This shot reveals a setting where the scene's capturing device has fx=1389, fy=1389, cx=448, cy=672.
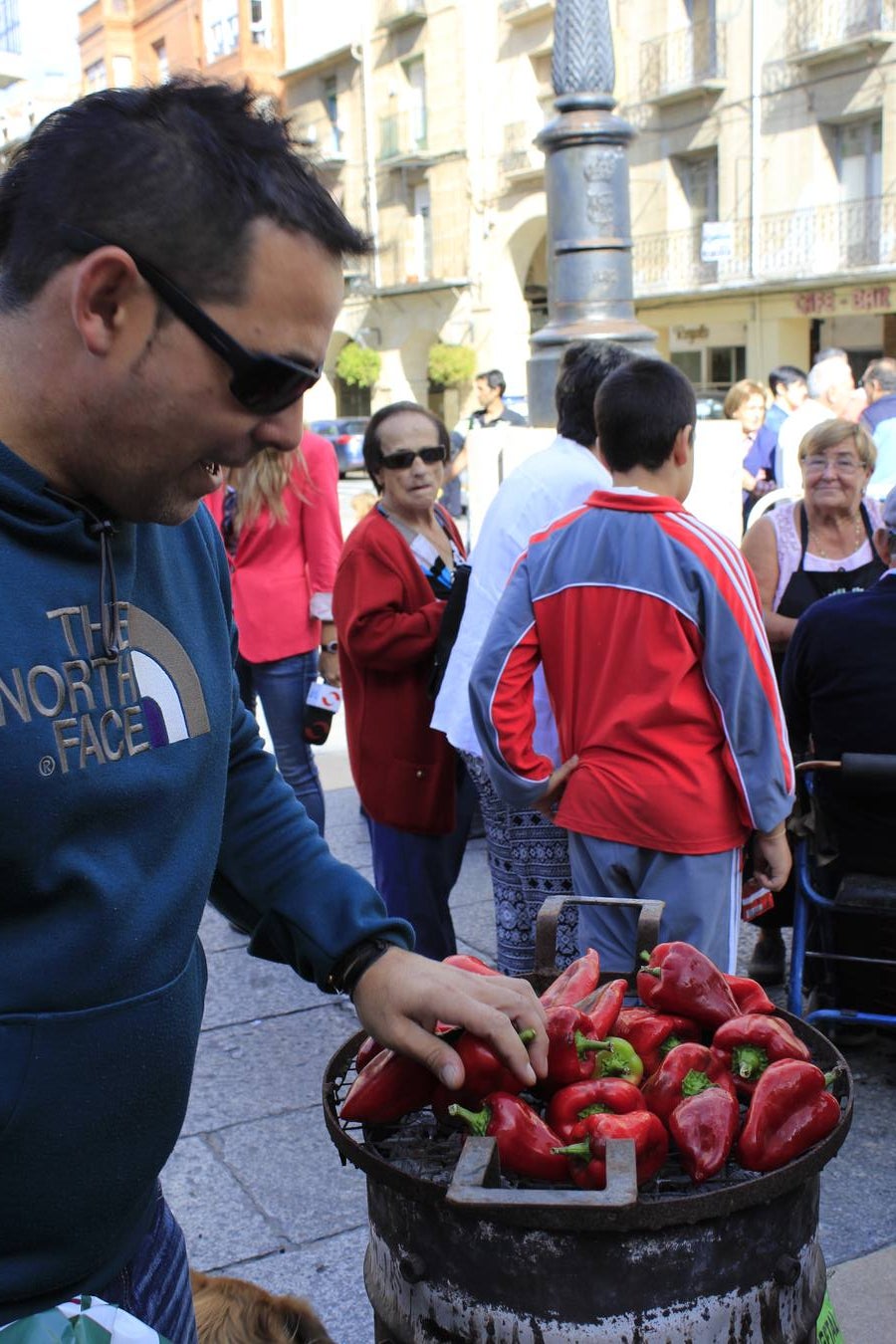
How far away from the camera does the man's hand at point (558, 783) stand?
3.61 metres

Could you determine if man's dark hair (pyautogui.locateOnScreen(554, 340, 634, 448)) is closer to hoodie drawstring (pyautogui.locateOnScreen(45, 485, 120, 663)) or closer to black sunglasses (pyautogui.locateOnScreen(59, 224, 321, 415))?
black sunglasses (pyautogui.locateOnScreen(59, 224, 321, 415))

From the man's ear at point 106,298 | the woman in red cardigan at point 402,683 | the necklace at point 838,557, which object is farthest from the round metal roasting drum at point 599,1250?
the necklace at point 838,557

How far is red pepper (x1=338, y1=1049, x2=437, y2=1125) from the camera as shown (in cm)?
201

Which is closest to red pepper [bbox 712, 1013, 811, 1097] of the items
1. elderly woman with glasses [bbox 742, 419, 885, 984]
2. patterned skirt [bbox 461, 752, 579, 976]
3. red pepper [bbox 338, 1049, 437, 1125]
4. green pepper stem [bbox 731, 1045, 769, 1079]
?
green pepper stem [bbox 731, 1045, 769, 1079]

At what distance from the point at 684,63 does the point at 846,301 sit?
7.03 meters

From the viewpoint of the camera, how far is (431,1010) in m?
1.77

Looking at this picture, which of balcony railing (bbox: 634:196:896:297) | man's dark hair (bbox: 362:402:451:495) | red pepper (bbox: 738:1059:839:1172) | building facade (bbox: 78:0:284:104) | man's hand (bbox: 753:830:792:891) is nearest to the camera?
red pepper (bbox: 738:1059:839:1172)

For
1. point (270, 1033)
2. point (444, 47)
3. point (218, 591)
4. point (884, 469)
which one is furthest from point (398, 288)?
point (218, 591)

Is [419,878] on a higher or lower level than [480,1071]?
lower

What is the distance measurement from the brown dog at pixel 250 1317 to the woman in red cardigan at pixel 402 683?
2.30m

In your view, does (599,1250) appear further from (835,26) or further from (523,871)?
(835,26)

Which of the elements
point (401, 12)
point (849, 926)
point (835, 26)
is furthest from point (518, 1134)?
point (401, 12)

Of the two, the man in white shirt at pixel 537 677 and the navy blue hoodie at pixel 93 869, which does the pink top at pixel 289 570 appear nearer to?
the man in white shirt at pixel 537 677

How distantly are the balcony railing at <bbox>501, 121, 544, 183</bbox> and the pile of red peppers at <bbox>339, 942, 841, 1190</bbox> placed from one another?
110 ft
